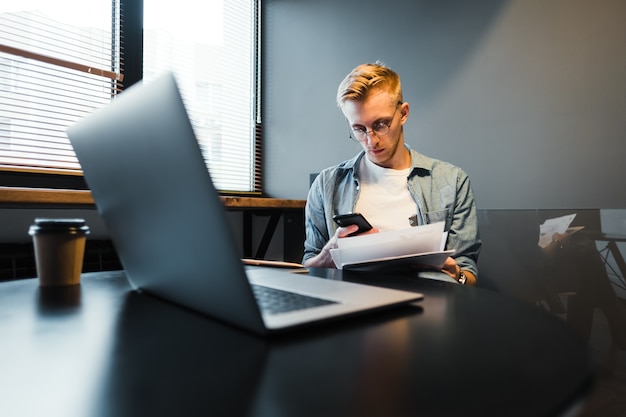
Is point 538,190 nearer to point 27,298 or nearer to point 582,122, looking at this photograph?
point 582,122

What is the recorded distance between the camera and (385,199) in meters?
1.57

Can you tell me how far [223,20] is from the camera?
2939 millimetres

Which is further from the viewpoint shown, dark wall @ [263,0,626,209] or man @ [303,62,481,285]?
dark wall @ [263,0,626,209]

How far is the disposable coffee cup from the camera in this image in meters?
0.71

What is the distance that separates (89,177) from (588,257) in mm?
1490

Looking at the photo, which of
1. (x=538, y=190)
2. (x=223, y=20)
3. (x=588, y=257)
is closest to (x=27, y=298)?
(x=588, y=257)

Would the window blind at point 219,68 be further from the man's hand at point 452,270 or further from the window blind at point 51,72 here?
the man's hand at point 452,270

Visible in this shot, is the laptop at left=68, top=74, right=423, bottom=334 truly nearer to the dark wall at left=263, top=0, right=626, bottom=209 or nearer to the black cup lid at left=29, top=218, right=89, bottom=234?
the black cup lid at left=29, top=218, right=89, bottom=234

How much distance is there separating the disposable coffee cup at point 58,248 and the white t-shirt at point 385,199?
3.25 ft

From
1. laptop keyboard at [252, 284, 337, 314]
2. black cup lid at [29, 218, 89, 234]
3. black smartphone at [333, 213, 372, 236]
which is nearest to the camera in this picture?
laptop keyboard at [252, 284, 337, 314]

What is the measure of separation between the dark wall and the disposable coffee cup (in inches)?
68.3

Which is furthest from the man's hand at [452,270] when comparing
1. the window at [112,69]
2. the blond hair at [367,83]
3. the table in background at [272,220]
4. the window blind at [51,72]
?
the window blind at [51,72]

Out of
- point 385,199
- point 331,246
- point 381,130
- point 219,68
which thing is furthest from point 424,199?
point 219,68

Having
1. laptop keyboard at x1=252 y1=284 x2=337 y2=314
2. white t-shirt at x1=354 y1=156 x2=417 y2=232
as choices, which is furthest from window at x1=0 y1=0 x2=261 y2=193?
laptop keyboard at x1=252 y1=284 x2=337 y2=314
